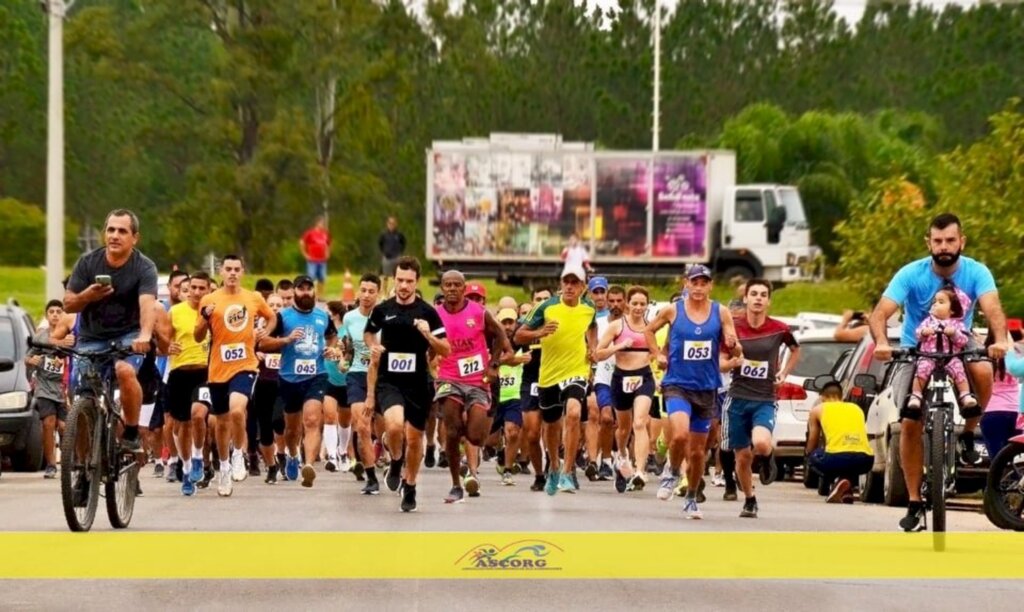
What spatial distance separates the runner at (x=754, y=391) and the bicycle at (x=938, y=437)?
4426mm

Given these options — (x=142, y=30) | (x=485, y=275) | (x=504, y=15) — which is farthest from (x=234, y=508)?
(x=504, y=15)

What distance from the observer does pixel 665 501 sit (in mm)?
21125

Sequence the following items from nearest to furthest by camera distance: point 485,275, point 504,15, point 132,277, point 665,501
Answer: point 132,277
point 665,501
point 485,275
point 504,15

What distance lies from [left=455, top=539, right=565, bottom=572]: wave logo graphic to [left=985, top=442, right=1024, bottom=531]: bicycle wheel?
342cm

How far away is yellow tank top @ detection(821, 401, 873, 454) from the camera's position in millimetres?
21938

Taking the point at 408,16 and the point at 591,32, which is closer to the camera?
the point at 408,16

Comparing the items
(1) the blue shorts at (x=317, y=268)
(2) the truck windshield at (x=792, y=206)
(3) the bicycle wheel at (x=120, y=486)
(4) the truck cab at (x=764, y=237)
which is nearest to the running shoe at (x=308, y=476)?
(3) the bicycle wheel at (x=120, y=486)

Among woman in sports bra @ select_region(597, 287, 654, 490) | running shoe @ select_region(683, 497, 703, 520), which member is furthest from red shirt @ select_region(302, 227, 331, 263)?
running shoe @ select_region(683, 497, 703, 520)

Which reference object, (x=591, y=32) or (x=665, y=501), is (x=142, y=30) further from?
(x=665, y=501)

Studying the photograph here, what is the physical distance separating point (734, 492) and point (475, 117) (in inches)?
2143

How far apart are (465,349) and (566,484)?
288 cm

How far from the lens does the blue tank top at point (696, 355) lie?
18891 millimetres

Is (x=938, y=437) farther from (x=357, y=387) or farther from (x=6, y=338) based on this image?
(x=6, y=338)

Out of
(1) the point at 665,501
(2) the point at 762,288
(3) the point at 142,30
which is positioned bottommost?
(1) the point at 665,501
